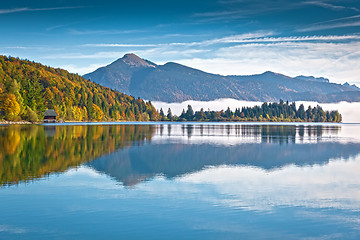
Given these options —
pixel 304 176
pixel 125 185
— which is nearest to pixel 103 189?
pixel 125 185

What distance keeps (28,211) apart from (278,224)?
11.4 m

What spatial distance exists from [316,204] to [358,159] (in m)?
24.0

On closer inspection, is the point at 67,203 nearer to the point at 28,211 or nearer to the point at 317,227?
the point at 28,211

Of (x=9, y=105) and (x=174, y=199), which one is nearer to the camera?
(x=174, y=199)

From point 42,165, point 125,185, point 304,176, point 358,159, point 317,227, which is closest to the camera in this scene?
point 317,227

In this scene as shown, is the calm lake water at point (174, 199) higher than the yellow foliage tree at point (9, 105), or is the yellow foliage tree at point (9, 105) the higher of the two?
the yellow foliage tree at point (9, 105)

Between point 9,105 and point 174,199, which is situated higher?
point 9,105

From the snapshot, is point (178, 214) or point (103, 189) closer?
point (178, 214)

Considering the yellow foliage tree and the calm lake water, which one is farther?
→ the yellow foliage tree

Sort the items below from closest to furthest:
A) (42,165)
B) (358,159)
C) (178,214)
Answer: (178,214)
(42,165)
(358,159)

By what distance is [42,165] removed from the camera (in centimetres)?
3012

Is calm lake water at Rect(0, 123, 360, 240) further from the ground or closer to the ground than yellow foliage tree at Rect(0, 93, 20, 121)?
closer to the ground

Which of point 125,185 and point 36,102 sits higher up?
point 36,102

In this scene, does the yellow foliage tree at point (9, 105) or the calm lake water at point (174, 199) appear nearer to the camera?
the calm lake water at point (174, 199)
